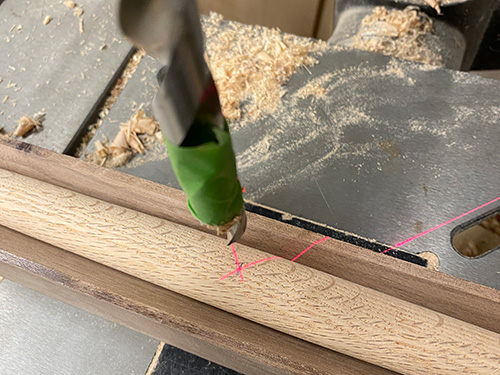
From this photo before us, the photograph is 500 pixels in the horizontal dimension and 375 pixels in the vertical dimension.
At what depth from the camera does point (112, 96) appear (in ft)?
4.16

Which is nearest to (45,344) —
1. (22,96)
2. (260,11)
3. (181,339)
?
(181,339)

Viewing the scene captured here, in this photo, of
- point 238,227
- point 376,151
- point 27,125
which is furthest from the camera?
point 27,125

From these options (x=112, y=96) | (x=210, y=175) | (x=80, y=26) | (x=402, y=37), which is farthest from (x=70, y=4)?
(x=210, y=175)

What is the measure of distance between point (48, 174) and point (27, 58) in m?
0.70

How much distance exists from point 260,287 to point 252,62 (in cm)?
79

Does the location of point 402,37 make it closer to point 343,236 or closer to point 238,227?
point 343,236

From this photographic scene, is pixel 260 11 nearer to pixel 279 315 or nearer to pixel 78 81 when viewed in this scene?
pixel 78 81

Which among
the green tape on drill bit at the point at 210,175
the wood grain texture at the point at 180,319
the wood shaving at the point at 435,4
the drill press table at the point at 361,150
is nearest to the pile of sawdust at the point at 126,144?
the drill press table at the point at 361,150

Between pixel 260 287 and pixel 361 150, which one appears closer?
pixel 260 287

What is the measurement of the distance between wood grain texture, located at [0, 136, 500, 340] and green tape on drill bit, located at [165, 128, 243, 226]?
0.31m

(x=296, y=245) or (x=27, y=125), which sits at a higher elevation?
(x=296, y=245)

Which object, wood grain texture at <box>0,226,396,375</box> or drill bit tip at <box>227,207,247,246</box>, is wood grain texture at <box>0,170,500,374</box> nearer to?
wood grain texture at <box>0,226,396,375</box>

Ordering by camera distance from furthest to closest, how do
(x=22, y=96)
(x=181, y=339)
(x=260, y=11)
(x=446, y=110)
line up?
1. (x=260, y=11)
2. (x=22, y=96)
3. (x=446, y=110)
4. (x=181, y=339)

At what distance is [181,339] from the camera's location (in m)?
0.79
